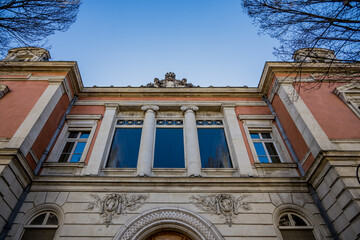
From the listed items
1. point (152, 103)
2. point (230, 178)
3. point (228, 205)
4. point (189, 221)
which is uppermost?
point (152, 103)

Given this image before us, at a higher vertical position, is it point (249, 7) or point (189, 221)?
point (249, 7)

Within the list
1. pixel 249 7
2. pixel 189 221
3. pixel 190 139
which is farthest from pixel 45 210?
pixel 249 7

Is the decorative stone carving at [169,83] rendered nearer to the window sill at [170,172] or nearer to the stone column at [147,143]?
the stone column at [147,143]

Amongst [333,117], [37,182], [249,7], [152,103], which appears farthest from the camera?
[152,103]

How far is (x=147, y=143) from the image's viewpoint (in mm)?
8484

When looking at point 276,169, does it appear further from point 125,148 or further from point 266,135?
point 125,148

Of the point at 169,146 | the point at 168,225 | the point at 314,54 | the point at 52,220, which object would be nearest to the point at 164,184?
the point at 168,225

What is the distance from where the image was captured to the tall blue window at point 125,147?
8.24 metres

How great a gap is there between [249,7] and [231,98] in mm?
5333

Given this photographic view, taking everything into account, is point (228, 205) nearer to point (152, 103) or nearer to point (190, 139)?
point (190, 139)

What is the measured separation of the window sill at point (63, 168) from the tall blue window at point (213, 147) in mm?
4569

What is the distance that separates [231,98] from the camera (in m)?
10.7

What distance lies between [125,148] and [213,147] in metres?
3.70

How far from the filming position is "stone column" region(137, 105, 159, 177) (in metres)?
7.58
